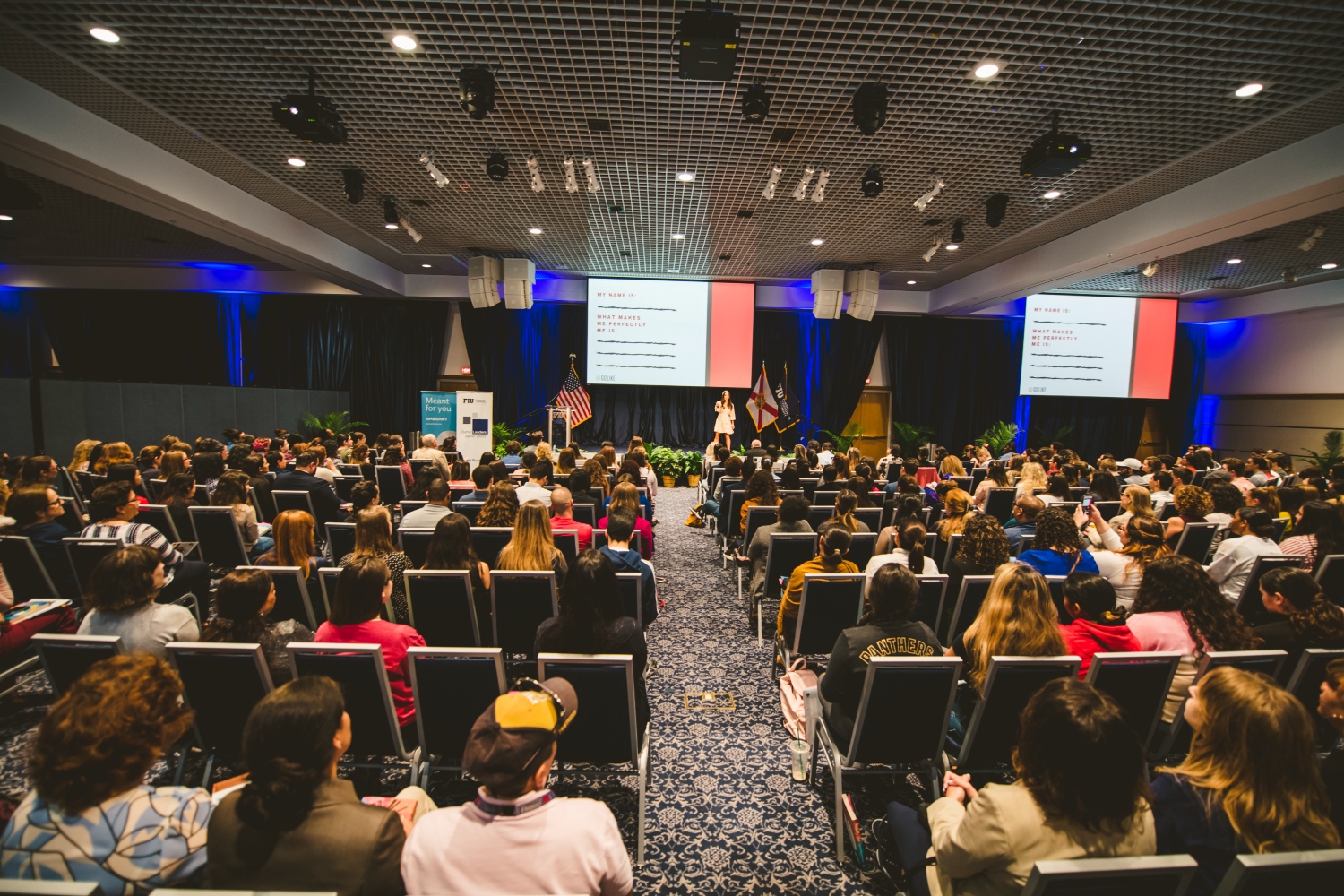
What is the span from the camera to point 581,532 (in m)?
4.13

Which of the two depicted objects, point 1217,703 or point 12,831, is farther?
point 1217,703

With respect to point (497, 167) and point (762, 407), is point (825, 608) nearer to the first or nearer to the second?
point (497, 167)

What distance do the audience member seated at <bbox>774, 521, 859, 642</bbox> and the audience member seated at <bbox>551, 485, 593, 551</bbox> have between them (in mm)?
1422

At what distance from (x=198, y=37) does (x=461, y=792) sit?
4.88 m

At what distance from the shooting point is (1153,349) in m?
11.6

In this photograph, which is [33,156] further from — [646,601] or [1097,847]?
[1097,847]

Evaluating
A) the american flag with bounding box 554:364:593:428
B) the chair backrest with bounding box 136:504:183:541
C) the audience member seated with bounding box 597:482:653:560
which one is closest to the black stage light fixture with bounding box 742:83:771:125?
the audience member seated with bounding box 597:482:653:560

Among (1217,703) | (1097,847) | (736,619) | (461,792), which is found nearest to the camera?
(1097,847)

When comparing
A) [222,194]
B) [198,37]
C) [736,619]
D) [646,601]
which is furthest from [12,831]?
[222,194]

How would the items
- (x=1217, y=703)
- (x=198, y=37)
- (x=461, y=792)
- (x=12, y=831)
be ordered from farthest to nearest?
(x=198, y=37) → (x=461, y=792) → (x=1217, y=703) → (x=12, y=831)

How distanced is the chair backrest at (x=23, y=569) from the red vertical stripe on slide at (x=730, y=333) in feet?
31.5

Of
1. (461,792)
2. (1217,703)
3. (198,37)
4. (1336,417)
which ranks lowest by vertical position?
(461,792)

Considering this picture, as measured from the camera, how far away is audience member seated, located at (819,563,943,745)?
7.29 feet

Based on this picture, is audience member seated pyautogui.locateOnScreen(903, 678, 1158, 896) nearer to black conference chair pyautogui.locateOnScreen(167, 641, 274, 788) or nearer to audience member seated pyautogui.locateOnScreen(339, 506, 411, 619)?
black conference chair pyautogui.locateOnScreen(167, 641, 274, 788)
